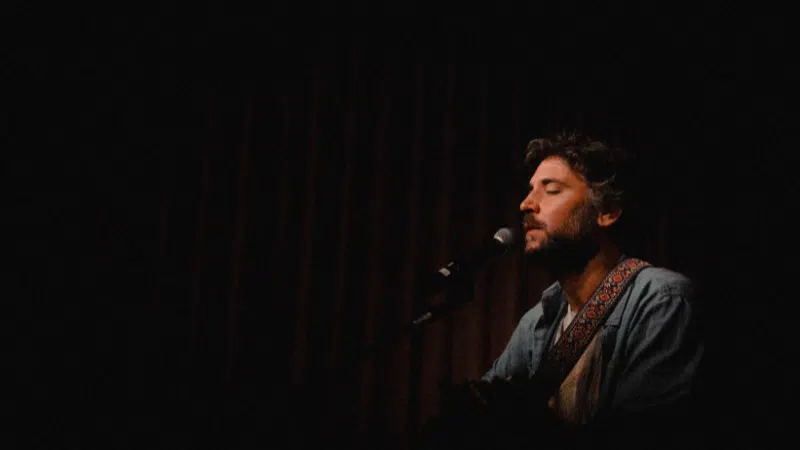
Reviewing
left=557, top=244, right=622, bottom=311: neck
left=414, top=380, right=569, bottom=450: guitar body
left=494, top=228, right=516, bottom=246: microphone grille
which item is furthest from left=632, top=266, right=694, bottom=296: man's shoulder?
left=414, top=380, right=569, bottom=450: guitar body

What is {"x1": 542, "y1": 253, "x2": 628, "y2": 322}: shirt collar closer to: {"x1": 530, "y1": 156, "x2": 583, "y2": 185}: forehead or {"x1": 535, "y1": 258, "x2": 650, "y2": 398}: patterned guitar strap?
{"x1": 535, "y1": 258, "x2": 650, "y2": 398}: patterned guitar strap

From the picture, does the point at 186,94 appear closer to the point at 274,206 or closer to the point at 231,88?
the point at 231,88

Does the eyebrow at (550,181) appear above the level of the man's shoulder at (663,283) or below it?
above

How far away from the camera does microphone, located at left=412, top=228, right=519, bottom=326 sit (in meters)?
1.50

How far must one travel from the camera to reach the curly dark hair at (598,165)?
1.94m

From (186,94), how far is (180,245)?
2.39 feet

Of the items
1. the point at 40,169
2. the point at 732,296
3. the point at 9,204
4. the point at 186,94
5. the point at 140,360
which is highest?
the point at 186,94

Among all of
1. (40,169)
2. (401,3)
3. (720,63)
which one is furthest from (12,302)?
(720,63)

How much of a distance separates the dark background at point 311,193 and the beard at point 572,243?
0.90ft

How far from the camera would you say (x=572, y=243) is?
6.21 feet

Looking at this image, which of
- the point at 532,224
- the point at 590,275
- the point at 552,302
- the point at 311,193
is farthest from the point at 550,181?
the point at 311,193

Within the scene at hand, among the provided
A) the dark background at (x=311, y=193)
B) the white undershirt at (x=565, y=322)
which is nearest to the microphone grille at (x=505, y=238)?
the white undershirt at (x=565, y=322)

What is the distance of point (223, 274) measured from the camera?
2633 millimetres

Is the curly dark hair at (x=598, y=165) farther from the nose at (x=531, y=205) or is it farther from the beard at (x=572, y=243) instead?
the nose at (x=531, y=205)
